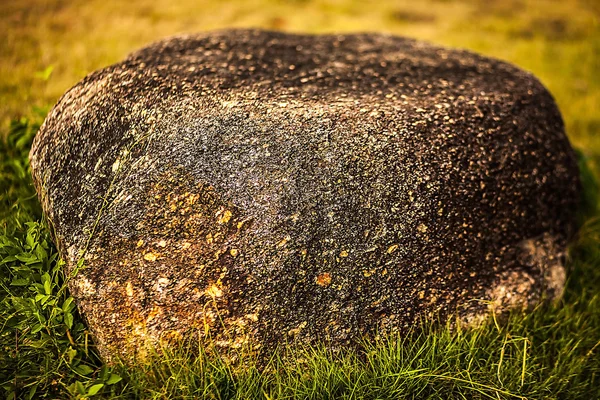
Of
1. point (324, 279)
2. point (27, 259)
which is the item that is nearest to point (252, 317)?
point (324, 279)

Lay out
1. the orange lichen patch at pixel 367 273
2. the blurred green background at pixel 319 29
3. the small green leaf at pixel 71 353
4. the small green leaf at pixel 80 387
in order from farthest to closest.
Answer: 1. the blurred green background at pixel 319 29
2. the orange lichen patch at pixel 367 273
3. the small green leaf at pixel 71 353
4. the small green leaf at pixel 80 387

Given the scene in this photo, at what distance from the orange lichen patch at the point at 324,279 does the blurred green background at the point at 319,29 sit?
271cm

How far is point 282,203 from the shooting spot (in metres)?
2.01

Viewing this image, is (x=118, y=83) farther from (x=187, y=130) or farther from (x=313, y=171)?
(x=313, y=171)

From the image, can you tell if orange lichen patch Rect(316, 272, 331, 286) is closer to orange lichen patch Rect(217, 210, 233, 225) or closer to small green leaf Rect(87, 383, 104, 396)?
orange lichen patch Rect(217, 210, 233, 225)

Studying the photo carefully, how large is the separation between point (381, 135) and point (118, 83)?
1.36m

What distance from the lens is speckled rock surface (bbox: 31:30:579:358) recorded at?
1.97m

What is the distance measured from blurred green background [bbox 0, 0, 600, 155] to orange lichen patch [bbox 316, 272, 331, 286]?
2.71 m

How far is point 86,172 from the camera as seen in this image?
214 centimetres

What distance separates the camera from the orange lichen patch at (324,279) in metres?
2.01

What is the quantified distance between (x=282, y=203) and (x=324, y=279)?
0.37 m

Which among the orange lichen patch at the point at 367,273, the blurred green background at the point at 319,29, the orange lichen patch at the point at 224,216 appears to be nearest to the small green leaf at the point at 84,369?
the orange lichen patch at the point at 224,216

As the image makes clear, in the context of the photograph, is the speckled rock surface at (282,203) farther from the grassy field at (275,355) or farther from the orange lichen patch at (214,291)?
the grassy field at (275,355)

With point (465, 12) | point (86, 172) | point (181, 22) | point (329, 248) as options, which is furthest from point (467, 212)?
point (465, 12)
